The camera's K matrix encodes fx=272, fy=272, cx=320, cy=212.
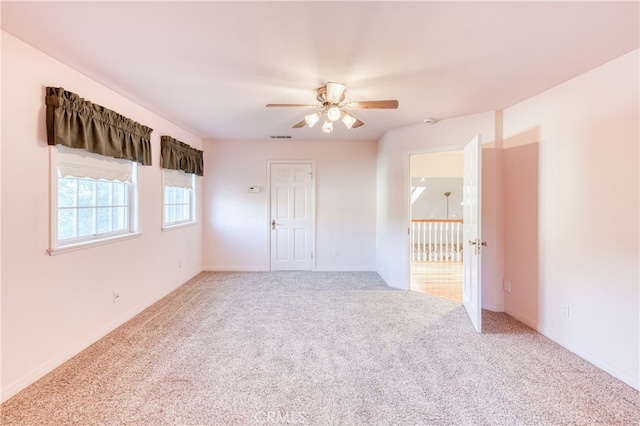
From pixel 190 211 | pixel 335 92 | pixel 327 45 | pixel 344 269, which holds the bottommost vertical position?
pixel 344 269

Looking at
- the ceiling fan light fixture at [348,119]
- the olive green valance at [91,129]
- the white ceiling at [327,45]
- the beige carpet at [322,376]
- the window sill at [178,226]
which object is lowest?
the beige carpet at [322,376]

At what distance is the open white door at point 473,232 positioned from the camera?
2.70 metres

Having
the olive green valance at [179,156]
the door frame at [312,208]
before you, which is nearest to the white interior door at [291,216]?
the door frame at [312,208]

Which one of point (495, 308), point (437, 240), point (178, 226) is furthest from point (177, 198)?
point (437, 240)

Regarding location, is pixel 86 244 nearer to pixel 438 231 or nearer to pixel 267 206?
pixel 267 206

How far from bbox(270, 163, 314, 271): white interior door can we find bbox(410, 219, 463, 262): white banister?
2.22 m

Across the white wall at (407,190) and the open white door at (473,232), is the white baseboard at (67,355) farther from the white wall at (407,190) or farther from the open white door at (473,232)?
the open white door at (473,232)

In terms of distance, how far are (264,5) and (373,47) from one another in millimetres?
787

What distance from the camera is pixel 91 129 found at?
2369 mm

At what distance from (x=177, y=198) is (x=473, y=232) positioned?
4125 mm

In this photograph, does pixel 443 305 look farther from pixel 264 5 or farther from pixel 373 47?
pixel 264 5

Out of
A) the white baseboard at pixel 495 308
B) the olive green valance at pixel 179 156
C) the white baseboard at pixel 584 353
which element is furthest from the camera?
the olive green valance at pixel 179 156

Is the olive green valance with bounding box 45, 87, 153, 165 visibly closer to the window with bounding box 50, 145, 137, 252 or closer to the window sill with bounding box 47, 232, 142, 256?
the window with bounding box 50, 145, 137, 252

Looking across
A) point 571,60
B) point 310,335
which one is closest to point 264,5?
point 571,60
